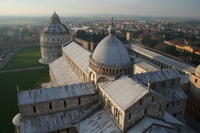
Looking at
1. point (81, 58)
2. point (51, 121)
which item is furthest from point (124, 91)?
point (81, 58)

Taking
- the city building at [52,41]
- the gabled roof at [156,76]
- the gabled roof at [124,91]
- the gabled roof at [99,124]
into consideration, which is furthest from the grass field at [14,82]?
the gabled roof at [156,76]

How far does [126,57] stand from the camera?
32500 millimetres

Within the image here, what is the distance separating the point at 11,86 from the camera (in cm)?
5872

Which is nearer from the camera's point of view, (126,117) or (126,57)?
(126,117)

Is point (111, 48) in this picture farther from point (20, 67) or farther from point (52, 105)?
point (20, 67)

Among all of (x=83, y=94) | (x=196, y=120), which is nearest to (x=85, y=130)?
(x=83, y=94)

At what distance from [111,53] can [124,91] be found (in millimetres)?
7616

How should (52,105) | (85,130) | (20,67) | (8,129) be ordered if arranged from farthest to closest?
(20,67)
(8,129)
(52,105)
(85,130)

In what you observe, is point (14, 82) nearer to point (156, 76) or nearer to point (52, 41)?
point (52, 41)

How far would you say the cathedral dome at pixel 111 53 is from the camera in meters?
31.6

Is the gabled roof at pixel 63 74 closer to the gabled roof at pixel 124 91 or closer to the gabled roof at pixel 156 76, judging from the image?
the gabled roof at pixel 156 76

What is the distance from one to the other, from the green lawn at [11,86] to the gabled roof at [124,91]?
870 inches

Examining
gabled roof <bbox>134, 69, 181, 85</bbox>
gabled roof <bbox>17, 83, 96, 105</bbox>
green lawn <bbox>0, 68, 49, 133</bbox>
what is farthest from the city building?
gabled roof <bbox>134, 69, 181, 85</bbox>

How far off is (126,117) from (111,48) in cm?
1220
